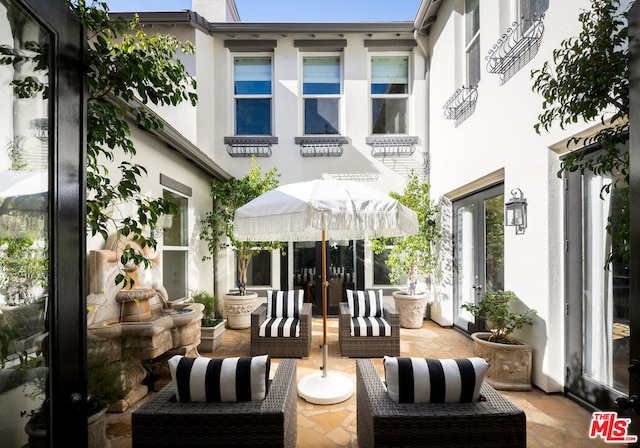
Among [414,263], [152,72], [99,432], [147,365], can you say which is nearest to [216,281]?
[147,365]

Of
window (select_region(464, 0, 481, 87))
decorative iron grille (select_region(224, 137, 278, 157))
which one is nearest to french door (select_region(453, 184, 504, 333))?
window (select_region(464, 0, 481, 87))

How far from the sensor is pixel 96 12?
201 centimetres

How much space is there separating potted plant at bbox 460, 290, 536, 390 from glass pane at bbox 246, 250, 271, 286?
4.39m

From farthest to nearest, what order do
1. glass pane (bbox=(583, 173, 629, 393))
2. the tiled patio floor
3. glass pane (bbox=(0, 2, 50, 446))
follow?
glass pane (bbox=(583, 173, 629, 393)) < the tiled patio floor < glass pane (bbox=(0, 2, 50, 446))

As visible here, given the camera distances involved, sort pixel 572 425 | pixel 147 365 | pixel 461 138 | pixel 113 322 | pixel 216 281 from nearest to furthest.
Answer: pixel 572 425 < pixel 113 322 < pixel 147 365 < pixel 461 138 < pixel 216 281

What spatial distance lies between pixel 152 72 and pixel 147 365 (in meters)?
2.87

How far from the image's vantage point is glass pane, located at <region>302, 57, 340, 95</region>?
7.12 m

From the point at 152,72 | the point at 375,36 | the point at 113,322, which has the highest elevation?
the point at 375,36

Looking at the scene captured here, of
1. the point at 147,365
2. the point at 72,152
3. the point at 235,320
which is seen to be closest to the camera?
the point at 72,152

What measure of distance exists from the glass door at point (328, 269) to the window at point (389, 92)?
2.63 m

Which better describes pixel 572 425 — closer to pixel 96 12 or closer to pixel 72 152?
pixel 72 152

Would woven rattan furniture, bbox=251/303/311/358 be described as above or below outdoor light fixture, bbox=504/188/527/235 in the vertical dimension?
below

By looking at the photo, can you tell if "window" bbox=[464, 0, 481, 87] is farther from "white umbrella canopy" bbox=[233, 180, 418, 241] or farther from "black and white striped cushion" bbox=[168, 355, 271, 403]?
"black and white striped cushion" bbox=[168, 355, 271, 403]

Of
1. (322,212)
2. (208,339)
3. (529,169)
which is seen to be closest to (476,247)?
(529,169)
